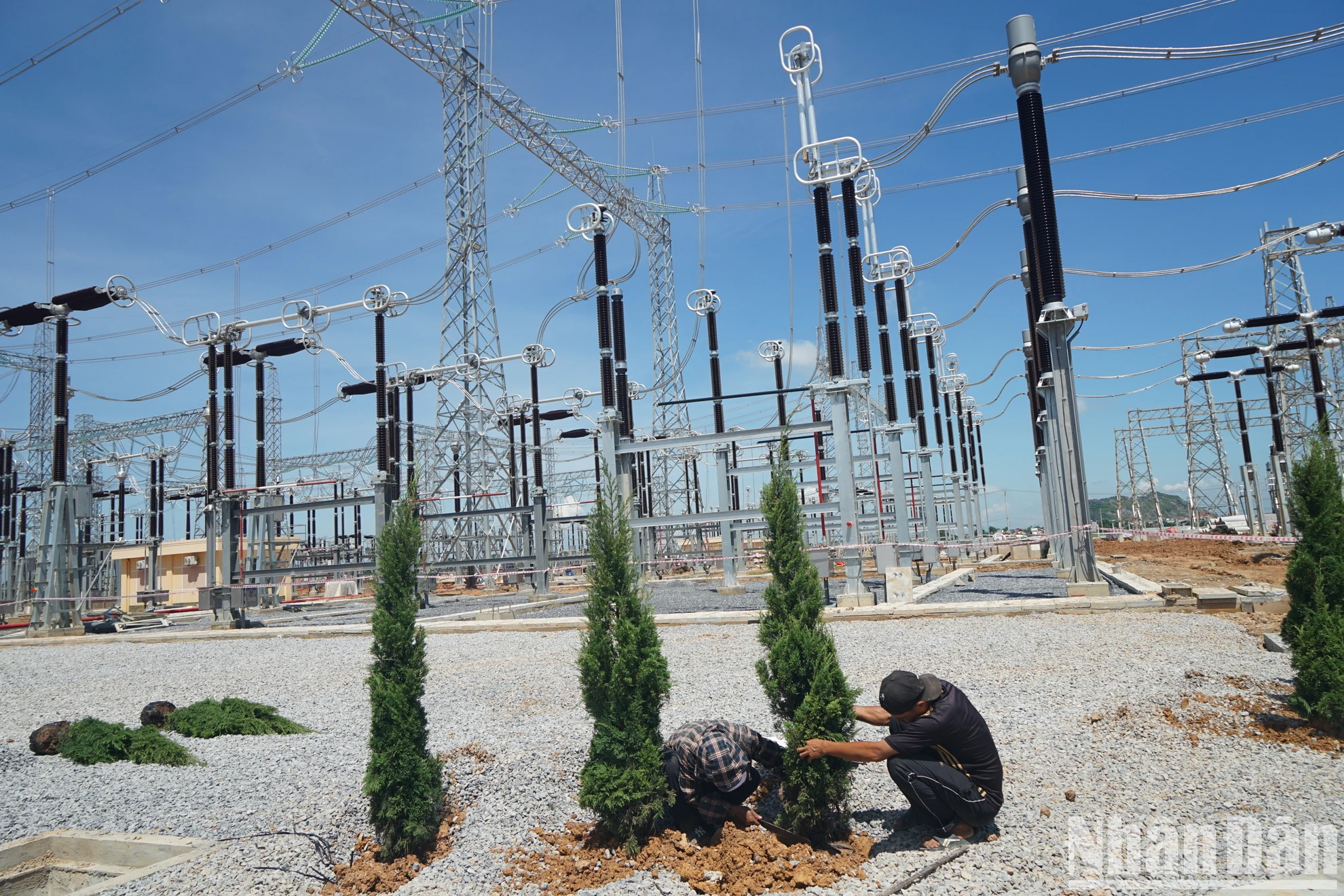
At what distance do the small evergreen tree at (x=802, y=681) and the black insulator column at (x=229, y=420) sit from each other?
18.0 metres

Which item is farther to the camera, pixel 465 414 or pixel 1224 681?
pixel 465 414

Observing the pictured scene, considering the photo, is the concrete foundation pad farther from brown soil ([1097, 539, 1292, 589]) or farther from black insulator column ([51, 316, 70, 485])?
black insulator column ([51, 316, 70, 485])

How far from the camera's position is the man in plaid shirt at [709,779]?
4262mm

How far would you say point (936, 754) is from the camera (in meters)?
4.16

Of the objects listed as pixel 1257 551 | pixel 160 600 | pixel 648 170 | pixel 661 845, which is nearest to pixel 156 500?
pixel 160 600

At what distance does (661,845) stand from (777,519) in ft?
5.96

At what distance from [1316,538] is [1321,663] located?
808 mm

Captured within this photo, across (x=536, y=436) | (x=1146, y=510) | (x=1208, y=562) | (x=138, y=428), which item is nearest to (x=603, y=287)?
(x=536, y=436)

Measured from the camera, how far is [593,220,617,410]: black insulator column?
16453 millimetres

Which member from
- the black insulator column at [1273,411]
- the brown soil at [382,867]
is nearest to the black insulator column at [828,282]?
the brown soil at [382,867]

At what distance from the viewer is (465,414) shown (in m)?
25.0

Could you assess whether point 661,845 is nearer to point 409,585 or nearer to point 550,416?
point 409,585

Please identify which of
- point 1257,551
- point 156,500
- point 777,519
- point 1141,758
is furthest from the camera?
point 156,500

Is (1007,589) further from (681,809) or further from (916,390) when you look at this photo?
(681,809)
